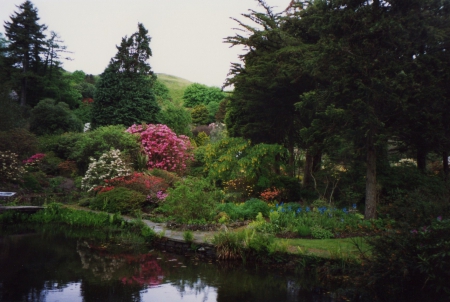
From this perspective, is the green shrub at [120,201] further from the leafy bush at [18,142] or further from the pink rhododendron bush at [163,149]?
the leafy bush at [18,142]

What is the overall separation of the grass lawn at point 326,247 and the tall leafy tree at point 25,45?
105ft

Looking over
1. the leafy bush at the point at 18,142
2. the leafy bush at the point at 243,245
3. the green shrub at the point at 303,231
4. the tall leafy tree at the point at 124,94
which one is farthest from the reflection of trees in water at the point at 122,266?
the tall leafy tree at the point at 124,94

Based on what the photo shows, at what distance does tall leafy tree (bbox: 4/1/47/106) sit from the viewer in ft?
113

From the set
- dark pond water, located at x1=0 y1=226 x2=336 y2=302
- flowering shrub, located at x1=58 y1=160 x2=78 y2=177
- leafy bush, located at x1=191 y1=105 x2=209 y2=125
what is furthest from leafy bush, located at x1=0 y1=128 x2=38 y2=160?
leafy bush, located at x1=191 y1=105 x2=209 y2=125

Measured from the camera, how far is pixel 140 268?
791 cm

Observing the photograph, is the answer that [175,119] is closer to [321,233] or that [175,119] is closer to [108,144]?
[108,144]

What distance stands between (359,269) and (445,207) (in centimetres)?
170

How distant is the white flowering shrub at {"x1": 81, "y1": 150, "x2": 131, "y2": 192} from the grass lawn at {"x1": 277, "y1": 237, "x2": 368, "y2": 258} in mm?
7907

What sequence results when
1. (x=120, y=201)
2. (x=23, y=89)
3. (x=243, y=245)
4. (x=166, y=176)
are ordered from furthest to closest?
(x=23, y=89), (x=166, y=176), (x=120, y=201), (x=243, y=245)

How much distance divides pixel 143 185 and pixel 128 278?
6585 mm

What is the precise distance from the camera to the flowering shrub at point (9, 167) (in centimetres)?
1483

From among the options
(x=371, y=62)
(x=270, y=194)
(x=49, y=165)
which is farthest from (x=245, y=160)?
(x=49, y=165)

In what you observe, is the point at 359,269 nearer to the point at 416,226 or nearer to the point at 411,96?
the point at 416,226

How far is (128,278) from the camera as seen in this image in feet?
23.7
